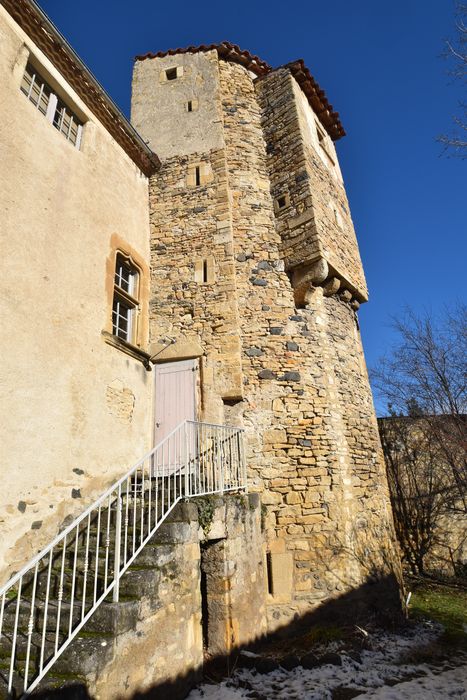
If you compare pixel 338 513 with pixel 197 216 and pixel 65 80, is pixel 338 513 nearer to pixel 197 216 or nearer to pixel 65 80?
pixel 197 216

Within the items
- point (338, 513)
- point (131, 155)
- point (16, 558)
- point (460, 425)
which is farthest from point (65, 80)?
point (460, 425)

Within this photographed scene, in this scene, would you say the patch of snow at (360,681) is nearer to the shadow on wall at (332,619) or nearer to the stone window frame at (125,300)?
the shadow on wall at (332,619)

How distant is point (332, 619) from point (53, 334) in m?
5.65

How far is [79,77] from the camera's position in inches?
293

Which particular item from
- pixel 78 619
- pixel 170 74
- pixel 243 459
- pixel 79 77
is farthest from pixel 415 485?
pixel 170 74

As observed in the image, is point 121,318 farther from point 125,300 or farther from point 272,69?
point 272,69

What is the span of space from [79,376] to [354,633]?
5320 mm

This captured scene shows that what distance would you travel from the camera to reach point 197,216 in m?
8.56

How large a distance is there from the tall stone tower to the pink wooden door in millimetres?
193

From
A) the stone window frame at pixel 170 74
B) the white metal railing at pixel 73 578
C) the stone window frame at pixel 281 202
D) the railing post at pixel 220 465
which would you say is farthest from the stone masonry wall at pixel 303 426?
the stone window frame at pixel 170 74

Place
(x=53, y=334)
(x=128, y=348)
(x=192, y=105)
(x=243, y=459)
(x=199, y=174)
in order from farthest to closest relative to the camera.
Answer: (x=192, y=105), (x=199, y=174), (x=128, y=348), (x=243, y=459), (x=53, y=334)

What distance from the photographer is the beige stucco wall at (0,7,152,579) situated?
4.82 meters

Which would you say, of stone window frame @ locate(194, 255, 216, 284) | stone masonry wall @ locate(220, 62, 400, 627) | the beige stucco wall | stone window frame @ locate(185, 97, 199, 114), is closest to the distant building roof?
the beige stucco wall

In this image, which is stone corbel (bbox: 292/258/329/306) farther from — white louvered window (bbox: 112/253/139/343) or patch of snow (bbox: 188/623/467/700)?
patch of snow (bbox: 188/623/467/700)
